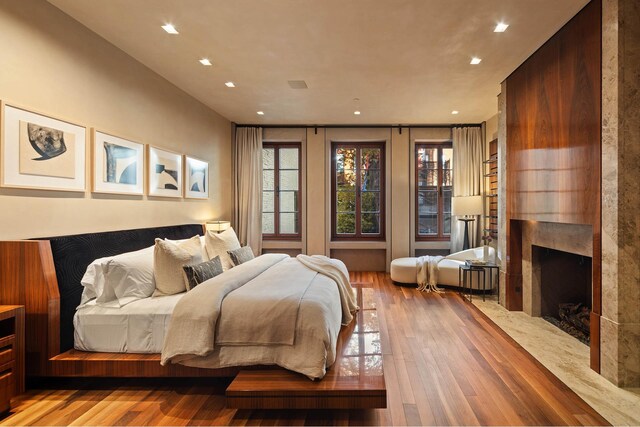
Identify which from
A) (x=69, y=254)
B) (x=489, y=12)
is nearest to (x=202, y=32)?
(x=69, y=254)

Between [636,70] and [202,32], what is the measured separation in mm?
3314

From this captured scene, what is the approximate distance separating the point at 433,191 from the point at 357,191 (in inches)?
57.0

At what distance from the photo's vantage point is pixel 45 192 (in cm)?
246

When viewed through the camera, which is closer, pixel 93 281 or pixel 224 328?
pixel 224 328

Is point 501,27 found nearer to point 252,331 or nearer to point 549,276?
point 549,276

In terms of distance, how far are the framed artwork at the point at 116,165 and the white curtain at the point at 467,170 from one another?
5.06 m

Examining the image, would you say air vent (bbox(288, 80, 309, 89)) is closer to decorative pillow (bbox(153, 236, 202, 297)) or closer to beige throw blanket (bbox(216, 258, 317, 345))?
decorative pillow (bbox(153, 236, 202, 297))

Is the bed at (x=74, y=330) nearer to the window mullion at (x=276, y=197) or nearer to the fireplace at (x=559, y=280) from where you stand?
the fireplace at (x=559, y=280)

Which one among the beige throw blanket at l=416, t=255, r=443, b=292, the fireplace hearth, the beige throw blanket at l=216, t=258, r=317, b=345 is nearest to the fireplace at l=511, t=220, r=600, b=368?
the fireplace hearth

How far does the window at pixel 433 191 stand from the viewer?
633 cm

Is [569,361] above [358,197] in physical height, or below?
below

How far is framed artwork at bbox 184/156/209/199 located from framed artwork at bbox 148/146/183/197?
0.55 feet

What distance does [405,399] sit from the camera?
218 cm

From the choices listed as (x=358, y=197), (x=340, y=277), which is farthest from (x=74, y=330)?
(x=358, y=197)
